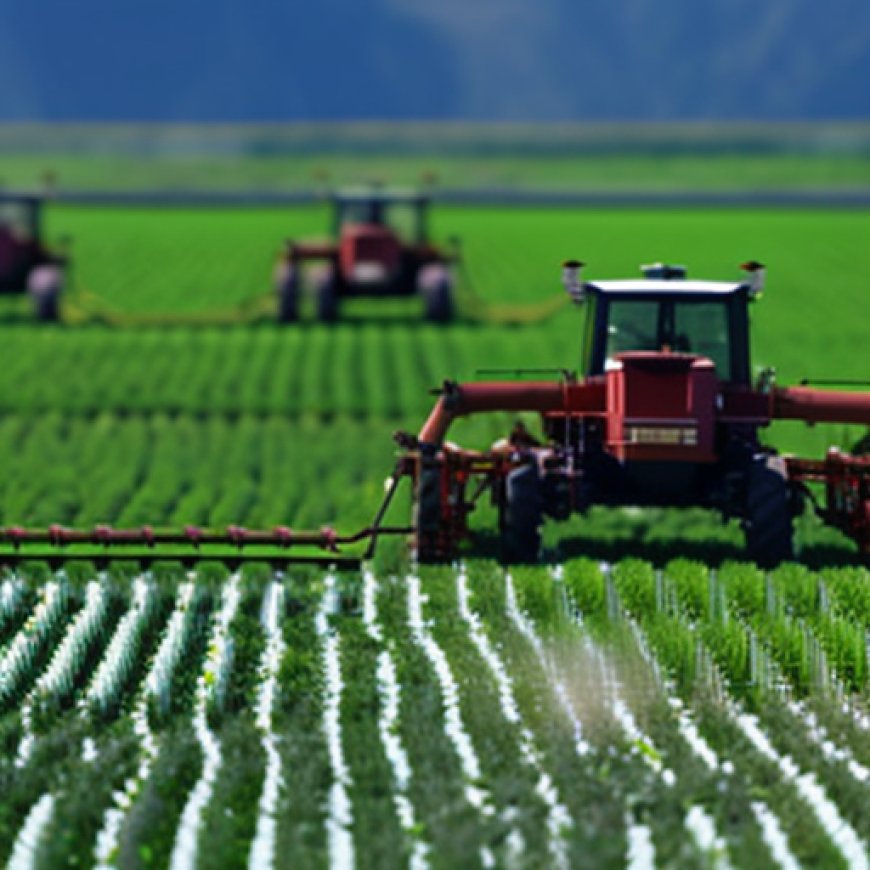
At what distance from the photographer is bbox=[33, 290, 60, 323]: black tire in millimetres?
27266

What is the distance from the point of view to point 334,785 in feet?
24.7

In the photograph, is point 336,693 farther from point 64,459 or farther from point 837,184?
point 837,184

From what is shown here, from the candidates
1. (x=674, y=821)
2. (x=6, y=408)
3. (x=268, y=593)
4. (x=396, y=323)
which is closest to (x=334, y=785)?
(x=674, y=821)

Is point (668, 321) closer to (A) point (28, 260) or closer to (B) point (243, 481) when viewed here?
(B) point (243, 481)

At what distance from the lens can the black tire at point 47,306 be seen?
2727 centimetres

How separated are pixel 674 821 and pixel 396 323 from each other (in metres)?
21.5

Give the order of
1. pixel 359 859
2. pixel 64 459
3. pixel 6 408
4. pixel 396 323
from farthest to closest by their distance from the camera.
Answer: pixel 396 323, pixel 6 408, pixel 64 459, pixel 359 859

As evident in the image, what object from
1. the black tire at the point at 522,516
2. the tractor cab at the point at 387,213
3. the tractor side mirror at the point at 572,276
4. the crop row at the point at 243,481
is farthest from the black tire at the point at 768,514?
the tractor cab at the point at 387,213

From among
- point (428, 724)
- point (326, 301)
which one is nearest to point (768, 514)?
point (428, 724)

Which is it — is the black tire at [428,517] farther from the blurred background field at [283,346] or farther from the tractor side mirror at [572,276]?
the blurred background field at [283,346]

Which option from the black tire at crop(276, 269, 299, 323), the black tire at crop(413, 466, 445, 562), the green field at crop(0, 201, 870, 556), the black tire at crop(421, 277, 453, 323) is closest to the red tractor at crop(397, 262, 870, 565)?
the black tire at crop(413, 466, 445, 562)

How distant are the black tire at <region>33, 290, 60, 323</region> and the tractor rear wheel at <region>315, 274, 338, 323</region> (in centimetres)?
373

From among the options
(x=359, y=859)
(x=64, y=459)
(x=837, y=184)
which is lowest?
(x=359, y=859)

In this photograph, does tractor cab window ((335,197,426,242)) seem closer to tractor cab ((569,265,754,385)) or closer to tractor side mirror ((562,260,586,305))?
tractor cab ((569,265,754,385))
